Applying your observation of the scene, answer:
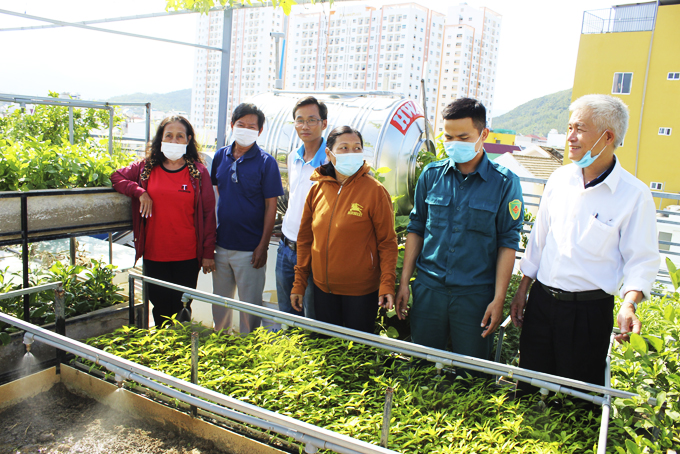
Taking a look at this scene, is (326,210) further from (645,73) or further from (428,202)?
(645,73)

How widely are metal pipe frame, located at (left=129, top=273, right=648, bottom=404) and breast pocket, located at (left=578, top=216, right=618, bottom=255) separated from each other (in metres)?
0.64

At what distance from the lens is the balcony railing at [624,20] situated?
88.0 ft

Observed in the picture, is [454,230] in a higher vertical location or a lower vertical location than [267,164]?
lower

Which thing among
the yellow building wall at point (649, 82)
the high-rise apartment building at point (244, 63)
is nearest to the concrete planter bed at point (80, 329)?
the yellow building wall at point (649, 82)

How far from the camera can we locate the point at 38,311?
11.0 ft

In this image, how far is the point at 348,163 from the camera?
2.94 metres

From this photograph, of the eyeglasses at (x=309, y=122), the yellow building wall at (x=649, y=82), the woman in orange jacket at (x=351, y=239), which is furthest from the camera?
the yellow building wall at (x=649, y=82)

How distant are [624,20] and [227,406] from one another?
33196 millimetres

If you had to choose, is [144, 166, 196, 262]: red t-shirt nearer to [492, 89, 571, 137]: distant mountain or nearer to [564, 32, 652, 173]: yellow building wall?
[564, 32, 652, 173]: yellow building wall

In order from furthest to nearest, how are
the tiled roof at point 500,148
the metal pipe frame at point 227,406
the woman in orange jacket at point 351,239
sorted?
the tiled roof at point 500,148, the woman in orange jacket at point 351,239, the metal pipe frame at point 227,406

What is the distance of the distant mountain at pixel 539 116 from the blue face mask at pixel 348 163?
410 feet

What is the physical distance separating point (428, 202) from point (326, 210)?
61 centimetres

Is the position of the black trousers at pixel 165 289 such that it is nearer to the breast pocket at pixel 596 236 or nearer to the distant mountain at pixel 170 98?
the breast pocket at pixel 596 236

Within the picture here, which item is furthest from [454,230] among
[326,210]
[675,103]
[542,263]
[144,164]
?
[675,103]
